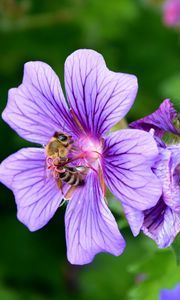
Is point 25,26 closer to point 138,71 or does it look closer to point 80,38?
point 80,38

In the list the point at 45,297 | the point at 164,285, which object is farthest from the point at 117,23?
the point at 164,285

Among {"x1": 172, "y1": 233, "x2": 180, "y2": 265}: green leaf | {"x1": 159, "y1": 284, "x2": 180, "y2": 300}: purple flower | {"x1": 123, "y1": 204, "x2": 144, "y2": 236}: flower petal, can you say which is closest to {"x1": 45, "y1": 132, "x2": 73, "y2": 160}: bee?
{"x1": 123, "y1": 204, "x2": 144, "y2": 236}: flower petal

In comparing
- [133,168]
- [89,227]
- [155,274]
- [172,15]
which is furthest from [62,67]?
[133,168]

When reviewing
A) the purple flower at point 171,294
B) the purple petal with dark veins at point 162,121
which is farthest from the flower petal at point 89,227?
the purple flower at point 171,294

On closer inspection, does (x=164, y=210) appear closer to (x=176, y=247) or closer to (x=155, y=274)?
(x=176, y=247)

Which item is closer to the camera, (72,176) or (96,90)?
(96,90)

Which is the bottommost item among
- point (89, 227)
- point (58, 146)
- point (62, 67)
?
point (62, 67)
